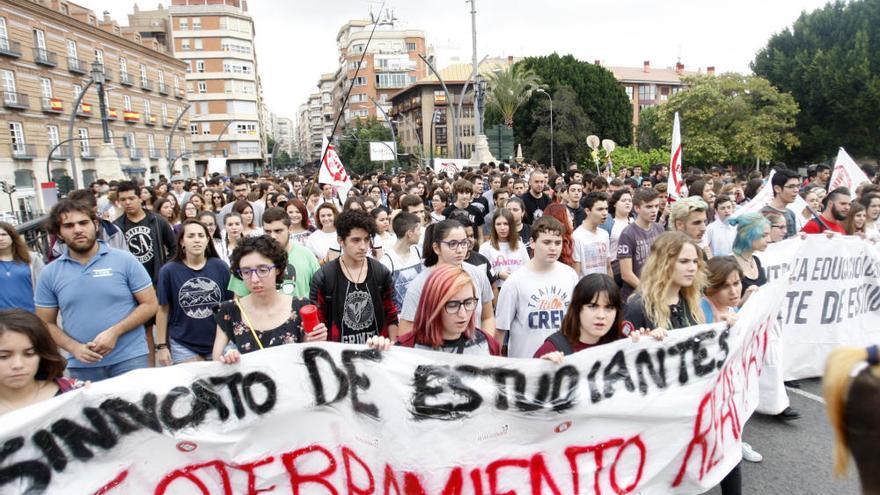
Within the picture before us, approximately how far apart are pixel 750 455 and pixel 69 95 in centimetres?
4877

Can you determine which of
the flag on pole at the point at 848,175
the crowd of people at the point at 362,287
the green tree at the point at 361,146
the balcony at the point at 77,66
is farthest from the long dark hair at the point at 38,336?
the green tree at the point at 361,146

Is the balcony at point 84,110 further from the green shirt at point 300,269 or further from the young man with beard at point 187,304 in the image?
the young man with beard at point 187,304

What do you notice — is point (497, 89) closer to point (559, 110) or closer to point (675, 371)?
point (559, 110)

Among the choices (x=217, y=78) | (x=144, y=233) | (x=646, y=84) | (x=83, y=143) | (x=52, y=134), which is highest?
(x=217, y=78)

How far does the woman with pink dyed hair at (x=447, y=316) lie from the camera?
2.83 metres

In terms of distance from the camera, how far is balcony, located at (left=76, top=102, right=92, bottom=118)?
133 feet

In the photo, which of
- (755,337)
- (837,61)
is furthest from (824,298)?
(837,61)

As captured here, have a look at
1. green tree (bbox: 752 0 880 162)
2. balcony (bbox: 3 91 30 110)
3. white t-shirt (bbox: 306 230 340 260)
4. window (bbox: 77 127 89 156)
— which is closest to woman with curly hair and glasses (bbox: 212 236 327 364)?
white t-shirt (bbox: 306 230 340 260)

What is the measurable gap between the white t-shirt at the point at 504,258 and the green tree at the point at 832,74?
3631 cm

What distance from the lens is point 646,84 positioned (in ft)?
269

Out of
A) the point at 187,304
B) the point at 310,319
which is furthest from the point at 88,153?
the point at 310,319

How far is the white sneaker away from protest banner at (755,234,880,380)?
1482 millimetres

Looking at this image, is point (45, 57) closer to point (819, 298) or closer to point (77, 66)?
point (77, 66)

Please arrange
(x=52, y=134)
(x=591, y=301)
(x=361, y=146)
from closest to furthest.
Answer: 1. (x=591, y=301)
2. (x=52, y=134)
3. (x=361, y=146)
